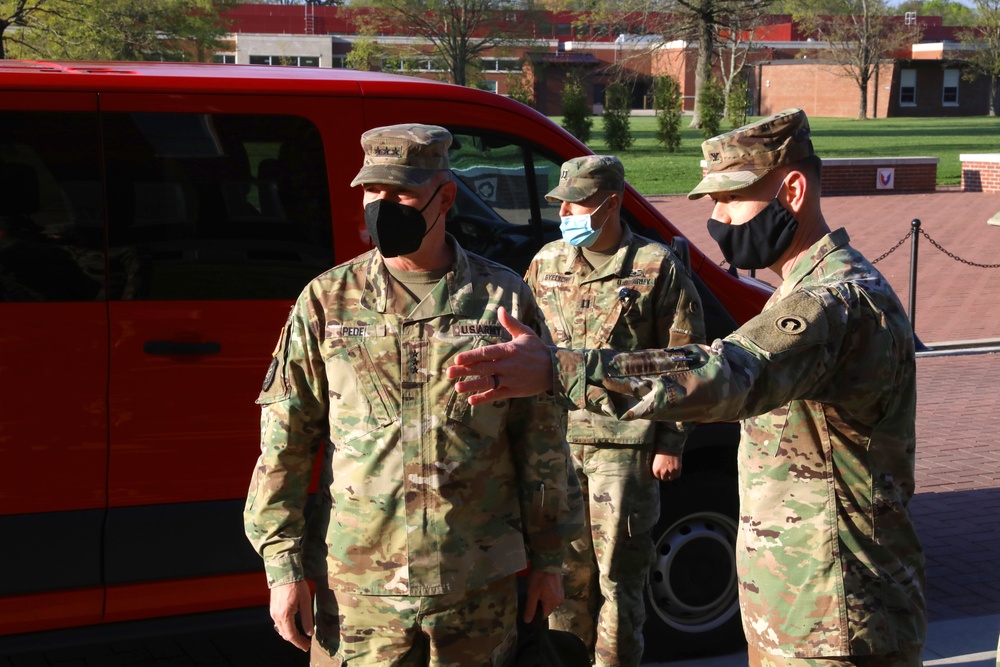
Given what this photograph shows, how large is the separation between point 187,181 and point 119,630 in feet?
5.08

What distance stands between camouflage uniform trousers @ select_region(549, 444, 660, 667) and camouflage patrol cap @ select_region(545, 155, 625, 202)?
3.06 feet

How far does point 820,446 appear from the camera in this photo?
2.67m

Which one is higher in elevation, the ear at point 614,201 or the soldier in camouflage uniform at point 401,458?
the ear at point 614,201

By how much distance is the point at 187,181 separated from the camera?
4.03 m

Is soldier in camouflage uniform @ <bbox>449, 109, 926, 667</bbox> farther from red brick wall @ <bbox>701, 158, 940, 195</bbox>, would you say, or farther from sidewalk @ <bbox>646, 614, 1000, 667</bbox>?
red brick wall @ <bbox>701, 158, 940, 195</bbox>

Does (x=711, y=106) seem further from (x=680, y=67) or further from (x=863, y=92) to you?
(x=863, y=92)

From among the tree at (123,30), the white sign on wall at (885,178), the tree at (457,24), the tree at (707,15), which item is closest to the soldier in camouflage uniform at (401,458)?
the white sign on wall at (885,178)

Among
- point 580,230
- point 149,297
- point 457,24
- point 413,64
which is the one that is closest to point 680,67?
point 413,64

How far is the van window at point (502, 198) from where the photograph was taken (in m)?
4.45

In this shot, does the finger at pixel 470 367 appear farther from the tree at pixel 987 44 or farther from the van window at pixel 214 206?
the tree at pixel 987 44

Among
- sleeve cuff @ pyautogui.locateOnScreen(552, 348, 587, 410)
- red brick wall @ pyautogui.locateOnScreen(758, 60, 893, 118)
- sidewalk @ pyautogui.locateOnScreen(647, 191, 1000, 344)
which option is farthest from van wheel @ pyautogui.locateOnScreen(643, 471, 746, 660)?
red brick wall @ pyautogui.locateOnScreen(758, 60, 893, 118)

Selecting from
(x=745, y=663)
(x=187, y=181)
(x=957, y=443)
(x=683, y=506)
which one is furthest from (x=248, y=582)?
(x=957, y=443)

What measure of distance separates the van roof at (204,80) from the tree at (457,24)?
166ft

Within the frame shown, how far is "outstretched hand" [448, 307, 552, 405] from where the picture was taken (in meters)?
2.16
